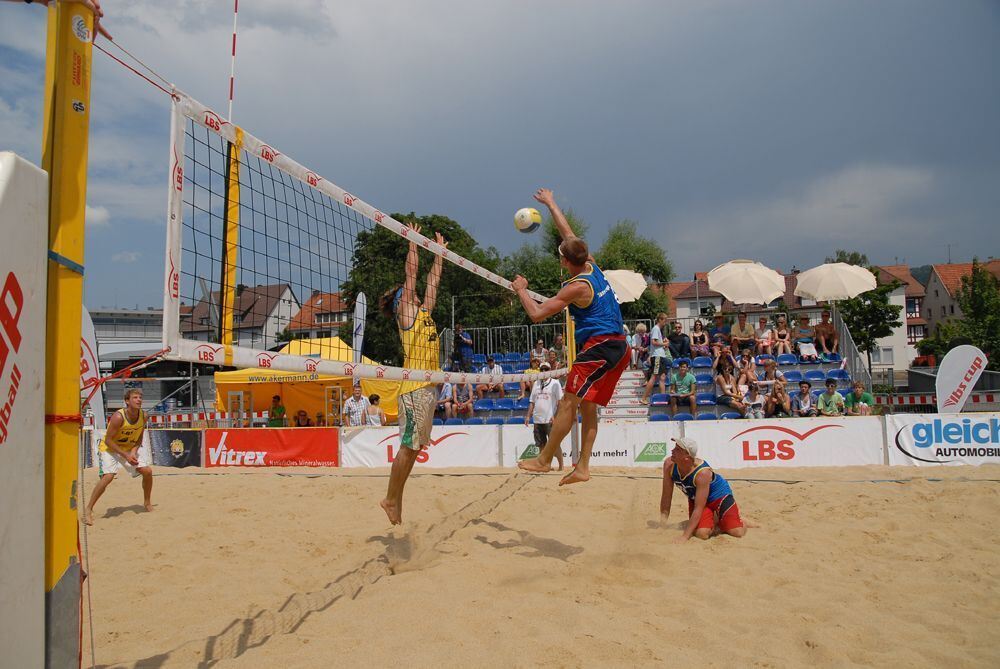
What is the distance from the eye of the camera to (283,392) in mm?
16703

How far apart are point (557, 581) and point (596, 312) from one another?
176cm

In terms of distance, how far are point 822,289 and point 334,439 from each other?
10056 mm

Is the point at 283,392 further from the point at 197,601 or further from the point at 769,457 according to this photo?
the point at 197,601

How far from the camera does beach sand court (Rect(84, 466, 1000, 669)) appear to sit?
3.10 m

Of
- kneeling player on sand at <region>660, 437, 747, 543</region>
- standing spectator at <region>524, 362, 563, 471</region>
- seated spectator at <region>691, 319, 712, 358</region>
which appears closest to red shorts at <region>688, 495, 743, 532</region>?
kneeling player on sand at <region>660, 437, 747, 543</region>

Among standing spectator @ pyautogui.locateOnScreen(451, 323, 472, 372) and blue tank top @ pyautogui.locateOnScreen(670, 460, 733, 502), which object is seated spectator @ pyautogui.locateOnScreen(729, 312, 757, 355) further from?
blue tank top @ pyautogui.locateOnScreen(670, 460, 733, 502)

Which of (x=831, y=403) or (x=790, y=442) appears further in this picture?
(x=831, y=403)

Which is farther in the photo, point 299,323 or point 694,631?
point 299,323

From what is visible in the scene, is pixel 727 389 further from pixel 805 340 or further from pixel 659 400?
pixel 805 340

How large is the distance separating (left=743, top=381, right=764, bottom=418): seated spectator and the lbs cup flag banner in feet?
8.47

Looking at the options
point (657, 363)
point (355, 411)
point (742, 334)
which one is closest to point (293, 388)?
point (355, 411)

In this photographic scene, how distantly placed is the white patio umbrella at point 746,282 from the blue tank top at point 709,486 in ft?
29.5

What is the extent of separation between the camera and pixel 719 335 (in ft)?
46.5

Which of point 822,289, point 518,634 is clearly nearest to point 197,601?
point 518,634
